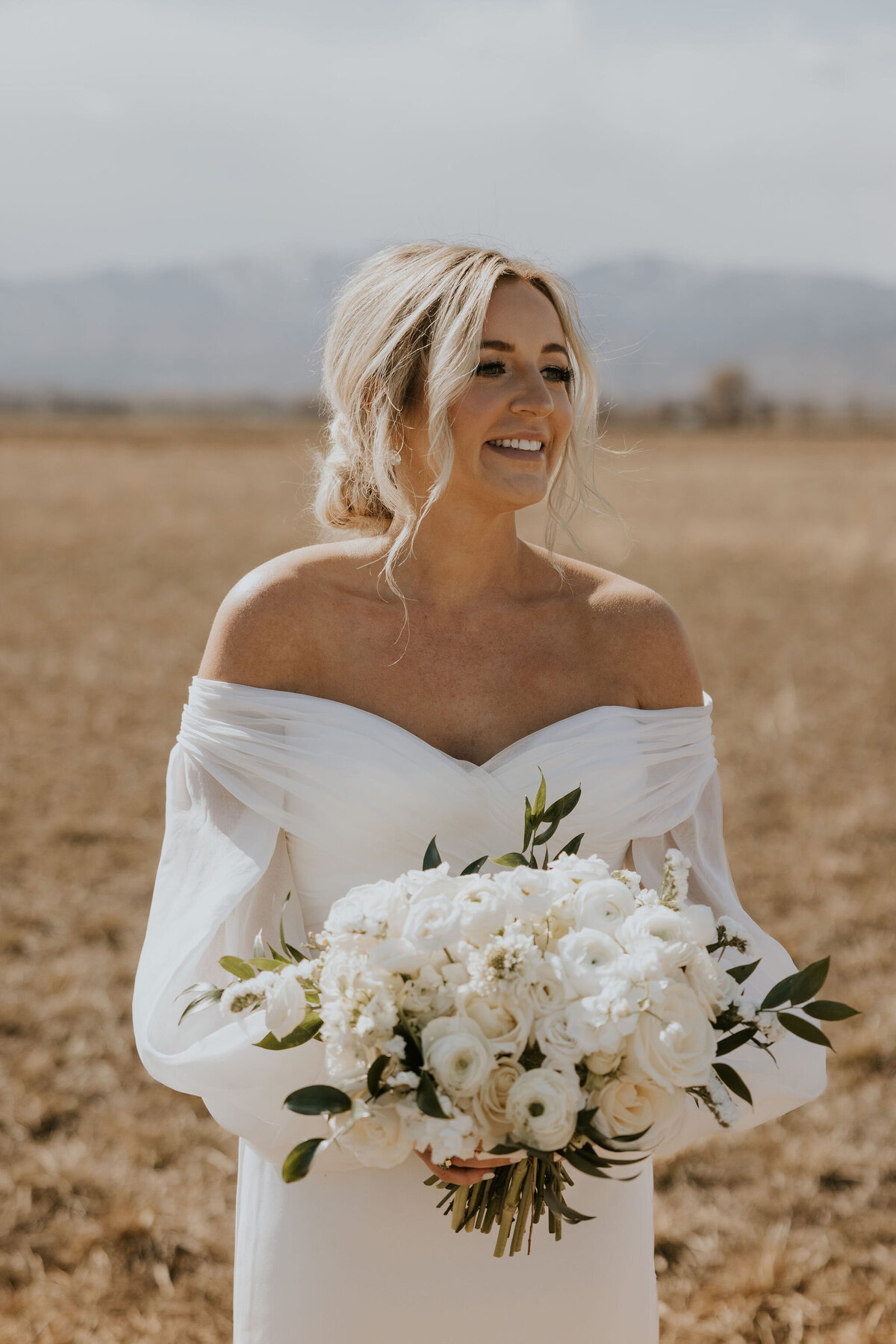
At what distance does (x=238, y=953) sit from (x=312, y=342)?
1.69 metres

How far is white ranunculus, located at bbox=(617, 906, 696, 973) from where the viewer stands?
2.03 metres

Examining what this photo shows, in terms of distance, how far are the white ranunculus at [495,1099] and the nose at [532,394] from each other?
146cm

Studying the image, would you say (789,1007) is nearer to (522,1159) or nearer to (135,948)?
(522,1159)

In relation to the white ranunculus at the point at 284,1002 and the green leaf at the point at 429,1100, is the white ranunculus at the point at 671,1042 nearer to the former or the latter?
the green leaf at the point at 429,1100

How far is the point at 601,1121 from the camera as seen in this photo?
2057mm

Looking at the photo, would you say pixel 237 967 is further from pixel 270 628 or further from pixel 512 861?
pixel 270 628

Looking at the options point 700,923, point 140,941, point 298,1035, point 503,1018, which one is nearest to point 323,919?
point 298,1035

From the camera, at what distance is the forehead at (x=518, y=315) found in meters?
2.82

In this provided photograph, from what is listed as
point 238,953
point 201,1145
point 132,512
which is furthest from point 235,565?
point 238,953

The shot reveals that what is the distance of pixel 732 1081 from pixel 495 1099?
442mm

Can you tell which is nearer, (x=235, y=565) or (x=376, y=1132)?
(x=376, y=1132)

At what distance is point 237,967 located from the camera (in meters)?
2.27

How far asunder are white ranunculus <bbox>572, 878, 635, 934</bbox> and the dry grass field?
1.98 metres

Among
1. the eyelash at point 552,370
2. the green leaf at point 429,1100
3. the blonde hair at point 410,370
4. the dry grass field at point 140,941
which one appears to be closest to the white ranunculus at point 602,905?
the green leaf at point 429,1100
